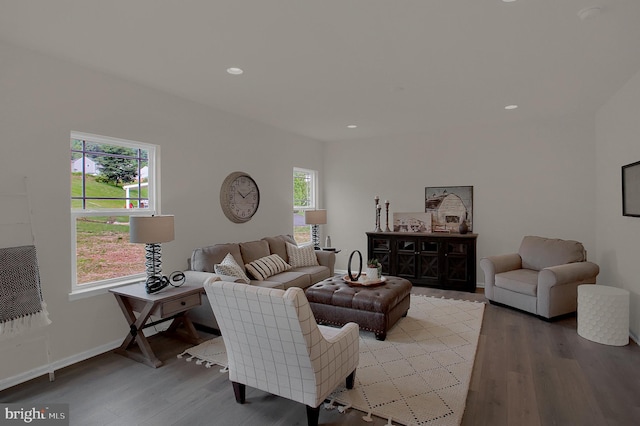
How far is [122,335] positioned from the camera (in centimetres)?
350

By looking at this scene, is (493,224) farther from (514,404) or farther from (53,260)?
(53,260)

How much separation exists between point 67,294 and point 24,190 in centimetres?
96

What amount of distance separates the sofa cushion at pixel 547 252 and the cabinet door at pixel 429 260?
119 centimetres

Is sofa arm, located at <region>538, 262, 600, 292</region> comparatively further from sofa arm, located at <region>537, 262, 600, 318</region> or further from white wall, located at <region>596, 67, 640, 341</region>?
white wall, located at <region>596, 67, 640, 341</region>

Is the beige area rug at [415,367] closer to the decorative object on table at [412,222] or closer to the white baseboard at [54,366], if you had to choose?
the white baseboard at [54,366]

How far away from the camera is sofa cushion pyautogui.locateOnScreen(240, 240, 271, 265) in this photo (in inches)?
174

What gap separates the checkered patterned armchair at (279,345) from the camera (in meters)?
1.91

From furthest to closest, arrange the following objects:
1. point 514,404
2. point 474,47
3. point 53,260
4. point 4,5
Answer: point 53,260 < point 474,47 < point 514,404 < point 4,5

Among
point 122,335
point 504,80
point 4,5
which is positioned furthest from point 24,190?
Answer: point 504,80

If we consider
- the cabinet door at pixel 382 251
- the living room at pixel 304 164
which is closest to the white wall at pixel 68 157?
the living room at pixel 304 164

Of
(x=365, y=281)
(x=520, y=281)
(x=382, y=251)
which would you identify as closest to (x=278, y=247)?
(x=365, y=281)

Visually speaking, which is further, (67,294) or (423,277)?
(423,277)

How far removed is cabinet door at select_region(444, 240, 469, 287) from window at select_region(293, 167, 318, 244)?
2.60 meters

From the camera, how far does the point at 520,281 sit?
433cm
